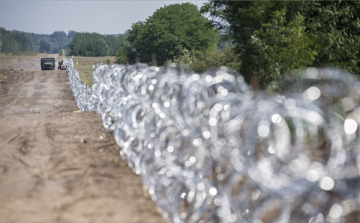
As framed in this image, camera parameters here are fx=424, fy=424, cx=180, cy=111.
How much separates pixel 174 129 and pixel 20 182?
82.1 inches

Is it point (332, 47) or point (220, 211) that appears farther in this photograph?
point (332, 47)

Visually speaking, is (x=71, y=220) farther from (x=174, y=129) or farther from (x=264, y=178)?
(x=264, y=178)

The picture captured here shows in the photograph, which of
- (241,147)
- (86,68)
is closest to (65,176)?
(241,147)

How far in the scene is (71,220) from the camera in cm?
436

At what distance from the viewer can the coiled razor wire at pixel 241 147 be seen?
2.68 metres

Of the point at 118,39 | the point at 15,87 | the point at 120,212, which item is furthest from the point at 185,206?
the point at 118,39

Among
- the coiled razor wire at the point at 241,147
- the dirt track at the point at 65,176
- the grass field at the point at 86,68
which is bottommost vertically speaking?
the grass field at the point at 86,68

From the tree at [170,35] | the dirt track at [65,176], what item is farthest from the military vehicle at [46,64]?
the dirt track at [65,176]

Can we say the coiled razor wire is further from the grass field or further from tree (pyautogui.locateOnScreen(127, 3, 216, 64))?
tree (pyautogui.locateOnScreen(127, 3, 216, 64))

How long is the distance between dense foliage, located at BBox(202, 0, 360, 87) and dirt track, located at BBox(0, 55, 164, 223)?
35.1ft

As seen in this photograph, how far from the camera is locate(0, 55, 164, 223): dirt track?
14.9 ft

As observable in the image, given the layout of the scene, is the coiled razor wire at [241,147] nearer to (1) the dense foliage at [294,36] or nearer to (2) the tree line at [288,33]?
(2) the tree line at [288,33]

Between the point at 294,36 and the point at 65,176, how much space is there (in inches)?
551

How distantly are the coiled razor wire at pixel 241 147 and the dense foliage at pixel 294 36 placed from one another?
12173 mm
